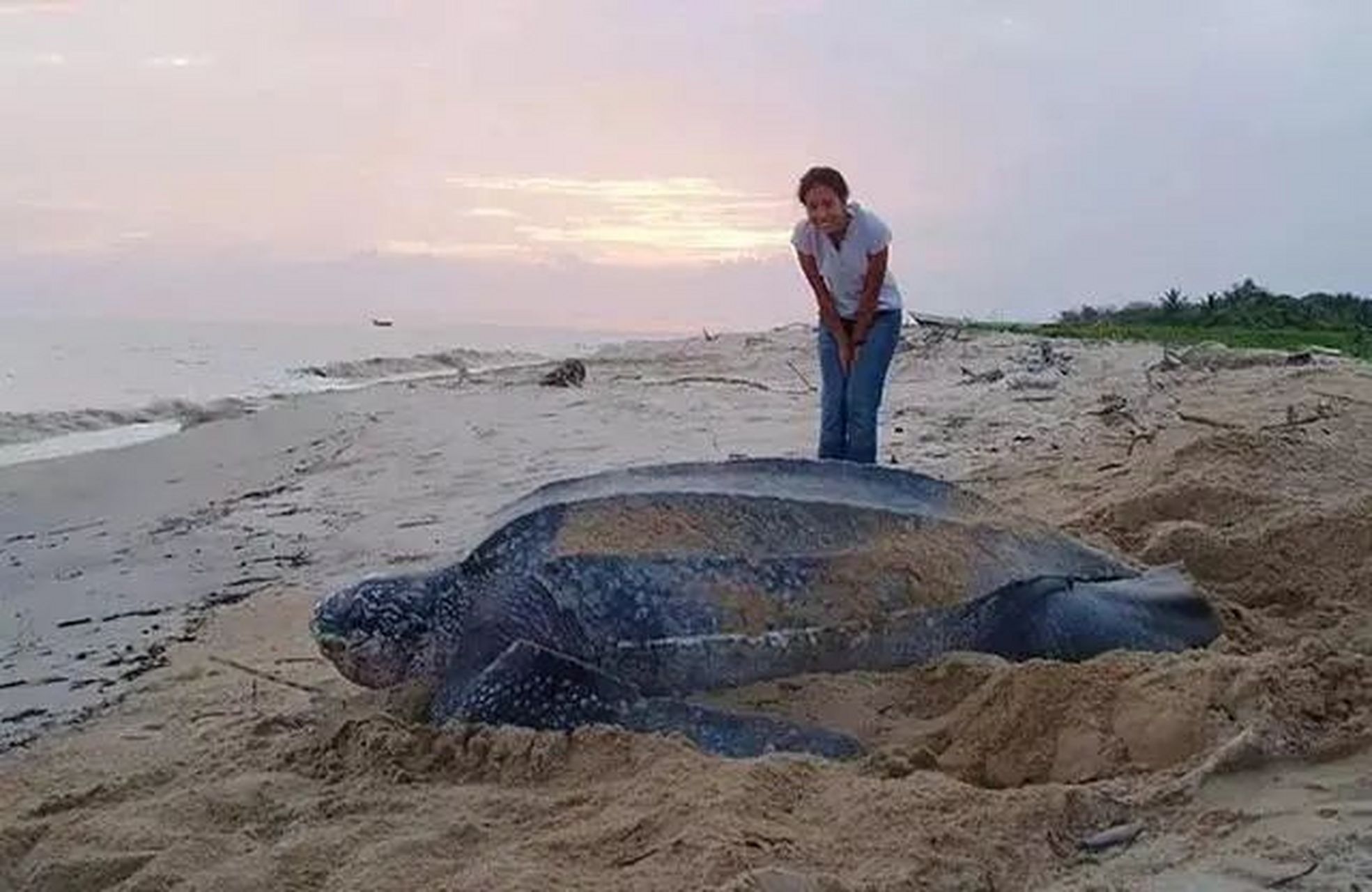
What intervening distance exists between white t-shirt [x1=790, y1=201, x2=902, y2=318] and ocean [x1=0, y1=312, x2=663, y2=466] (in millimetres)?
5878

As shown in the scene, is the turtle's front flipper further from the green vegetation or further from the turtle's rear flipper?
the green vegetation

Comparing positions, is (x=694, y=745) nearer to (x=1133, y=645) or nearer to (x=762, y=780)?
(x=762, y=780)

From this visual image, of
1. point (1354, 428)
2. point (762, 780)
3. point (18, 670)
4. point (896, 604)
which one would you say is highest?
point (1354, 428)

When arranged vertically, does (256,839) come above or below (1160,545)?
below

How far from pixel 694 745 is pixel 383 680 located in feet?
3.01

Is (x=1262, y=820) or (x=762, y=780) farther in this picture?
(x=762, y=780)

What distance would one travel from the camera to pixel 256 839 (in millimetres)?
2445

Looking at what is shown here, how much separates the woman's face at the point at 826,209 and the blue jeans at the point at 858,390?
353mm

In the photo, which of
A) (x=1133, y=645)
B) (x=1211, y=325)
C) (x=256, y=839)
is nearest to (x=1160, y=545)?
(x=1133, y=645)

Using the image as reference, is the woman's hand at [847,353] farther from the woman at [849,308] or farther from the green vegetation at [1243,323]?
the green vegetation at [1243,323]

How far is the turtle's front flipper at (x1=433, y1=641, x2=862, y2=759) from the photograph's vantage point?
2.65m

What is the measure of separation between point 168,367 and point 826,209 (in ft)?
49.6

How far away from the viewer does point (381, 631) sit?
3.18 meters

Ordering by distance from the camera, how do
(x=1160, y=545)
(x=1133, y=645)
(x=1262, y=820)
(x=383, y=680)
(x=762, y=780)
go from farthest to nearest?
(x=1160, y=545)
(x=383, y=680)
(x=1133, y=645)
(x=762, y=780)
(x=1262, y=820)
